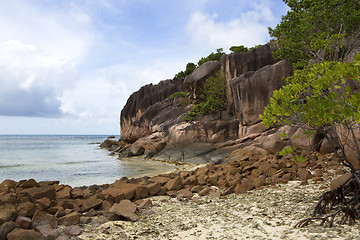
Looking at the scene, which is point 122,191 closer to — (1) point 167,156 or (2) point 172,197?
(2) point 172,197

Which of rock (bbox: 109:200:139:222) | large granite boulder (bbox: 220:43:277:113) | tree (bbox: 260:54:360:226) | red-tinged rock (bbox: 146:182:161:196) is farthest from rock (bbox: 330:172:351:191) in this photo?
large granite boulder (bbox: 220:43:277:113)

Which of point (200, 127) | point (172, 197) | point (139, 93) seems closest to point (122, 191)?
point (172, 197)

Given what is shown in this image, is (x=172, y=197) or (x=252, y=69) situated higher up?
(x=252, y=69)

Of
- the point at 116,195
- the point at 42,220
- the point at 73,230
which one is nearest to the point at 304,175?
the point at 116,195

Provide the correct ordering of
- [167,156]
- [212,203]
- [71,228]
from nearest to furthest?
1. [71,228]
2. [212,203]
3. [167,156]

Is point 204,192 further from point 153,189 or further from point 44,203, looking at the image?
point 44,203

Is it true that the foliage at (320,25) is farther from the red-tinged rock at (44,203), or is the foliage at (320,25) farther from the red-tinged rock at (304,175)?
the red-tinged rock at (44,203)

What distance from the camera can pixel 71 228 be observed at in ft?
18.2

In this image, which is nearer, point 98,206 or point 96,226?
point 96,226

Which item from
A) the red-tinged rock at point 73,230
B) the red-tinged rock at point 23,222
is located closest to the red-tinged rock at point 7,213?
the red-tinged rock at point 23,222

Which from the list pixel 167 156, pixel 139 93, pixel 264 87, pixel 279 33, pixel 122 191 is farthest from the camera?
pixel 139 93

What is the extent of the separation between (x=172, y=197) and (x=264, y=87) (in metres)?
16.6

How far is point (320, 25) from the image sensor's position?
59.0 feet

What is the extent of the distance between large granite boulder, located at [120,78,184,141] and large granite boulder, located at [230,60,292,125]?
28.2m
